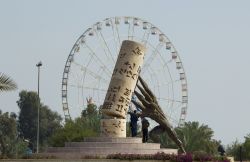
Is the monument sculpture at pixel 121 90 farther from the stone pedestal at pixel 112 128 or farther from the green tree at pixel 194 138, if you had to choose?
the green tree at pixel 194 138

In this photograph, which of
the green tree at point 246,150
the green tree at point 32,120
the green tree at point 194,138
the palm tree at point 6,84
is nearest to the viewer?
the palm tree at point 6,84

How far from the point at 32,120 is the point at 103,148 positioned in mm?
91259

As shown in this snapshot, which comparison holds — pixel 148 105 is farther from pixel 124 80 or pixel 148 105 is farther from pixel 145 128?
pixel 124 80

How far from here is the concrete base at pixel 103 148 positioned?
49428mm

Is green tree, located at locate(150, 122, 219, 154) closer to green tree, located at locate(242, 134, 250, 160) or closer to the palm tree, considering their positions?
green tree, located at locate(242, 134, 250, 160)

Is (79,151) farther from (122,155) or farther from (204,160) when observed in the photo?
(204,160)

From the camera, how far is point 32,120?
14062 centimetres

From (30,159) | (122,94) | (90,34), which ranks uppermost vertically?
(90,34)

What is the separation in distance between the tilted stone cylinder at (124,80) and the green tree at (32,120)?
279 ft

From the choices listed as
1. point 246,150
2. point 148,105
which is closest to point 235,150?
point 246,150

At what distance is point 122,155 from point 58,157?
10.9ft

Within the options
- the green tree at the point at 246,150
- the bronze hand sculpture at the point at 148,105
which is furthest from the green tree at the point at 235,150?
the bronze hand sculpture at the point at 148,105

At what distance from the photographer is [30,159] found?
160 ft

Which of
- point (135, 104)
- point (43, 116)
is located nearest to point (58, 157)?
point (135, 104)
